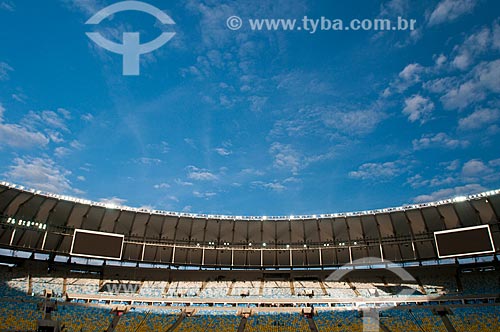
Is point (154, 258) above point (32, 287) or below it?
above

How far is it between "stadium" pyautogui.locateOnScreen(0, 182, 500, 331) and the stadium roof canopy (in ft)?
0.44

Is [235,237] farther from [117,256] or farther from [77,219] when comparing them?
[77,219]

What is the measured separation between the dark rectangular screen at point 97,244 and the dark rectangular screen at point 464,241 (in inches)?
1431

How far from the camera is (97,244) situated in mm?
42656

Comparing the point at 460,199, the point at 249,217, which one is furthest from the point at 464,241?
the point at 249,217

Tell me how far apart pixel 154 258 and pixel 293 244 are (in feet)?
60.7

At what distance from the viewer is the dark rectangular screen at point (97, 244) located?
4181 cm

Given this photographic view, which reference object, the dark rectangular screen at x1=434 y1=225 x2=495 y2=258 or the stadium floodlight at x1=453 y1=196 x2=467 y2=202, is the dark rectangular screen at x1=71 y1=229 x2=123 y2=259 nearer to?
the dark rectangular screen at x1=434 y1=225 x2=495 y2=258

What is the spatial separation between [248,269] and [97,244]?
1956 cm

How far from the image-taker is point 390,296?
136ft

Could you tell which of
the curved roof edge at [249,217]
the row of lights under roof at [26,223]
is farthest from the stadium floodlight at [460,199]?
the row of lights under roof at [26,223]

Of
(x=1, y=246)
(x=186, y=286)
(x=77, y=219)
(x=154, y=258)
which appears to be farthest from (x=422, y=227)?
(x=1, y=246)

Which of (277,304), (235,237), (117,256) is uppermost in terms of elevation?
(235,237)

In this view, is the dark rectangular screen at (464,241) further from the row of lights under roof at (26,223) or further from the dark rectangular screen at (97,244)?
the row of lights under roof at (26,223)
